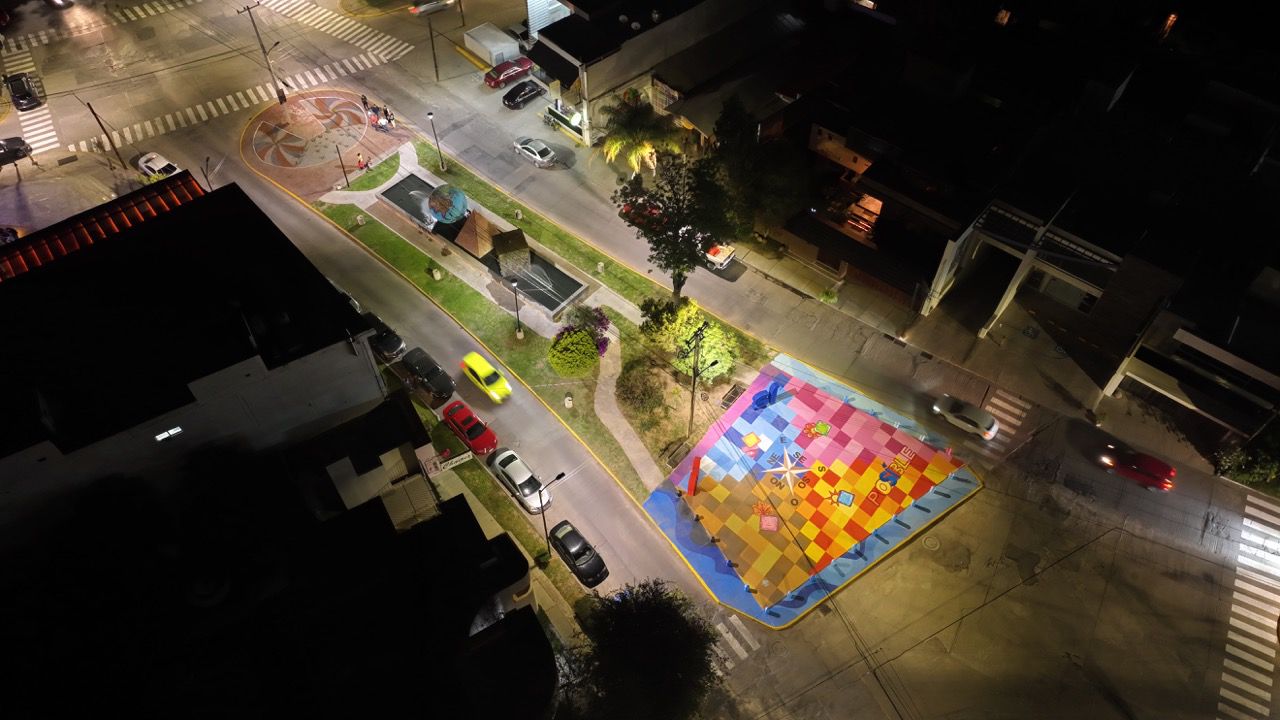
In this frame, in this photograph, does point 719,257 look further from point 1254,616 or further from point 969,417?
point 1254,616

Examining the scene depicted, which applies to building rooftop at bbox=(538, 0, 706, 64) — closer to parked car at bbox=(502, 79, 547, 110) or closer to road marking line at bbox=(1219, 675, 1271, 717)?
parked car at bbox=(502, 79, 547, 110)

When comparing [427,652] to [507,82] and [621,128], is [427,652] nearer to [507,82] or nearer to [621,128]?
[621,128]

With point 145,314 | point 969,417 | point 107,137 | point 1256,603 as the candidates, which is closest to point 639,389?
point 969,417

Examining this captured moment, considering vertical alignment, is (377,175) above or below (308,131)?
below

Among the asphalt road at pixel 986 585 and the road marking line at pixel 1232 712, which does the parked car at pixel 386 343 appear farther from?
the road marking line at pixel 1232 712

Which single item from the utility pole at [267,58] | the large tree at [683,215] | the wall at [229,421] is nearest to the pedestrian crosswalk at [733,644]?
the large tree at [683,215]

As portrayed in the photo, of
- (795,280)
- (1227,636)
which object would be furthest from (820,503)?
(1227,636)
